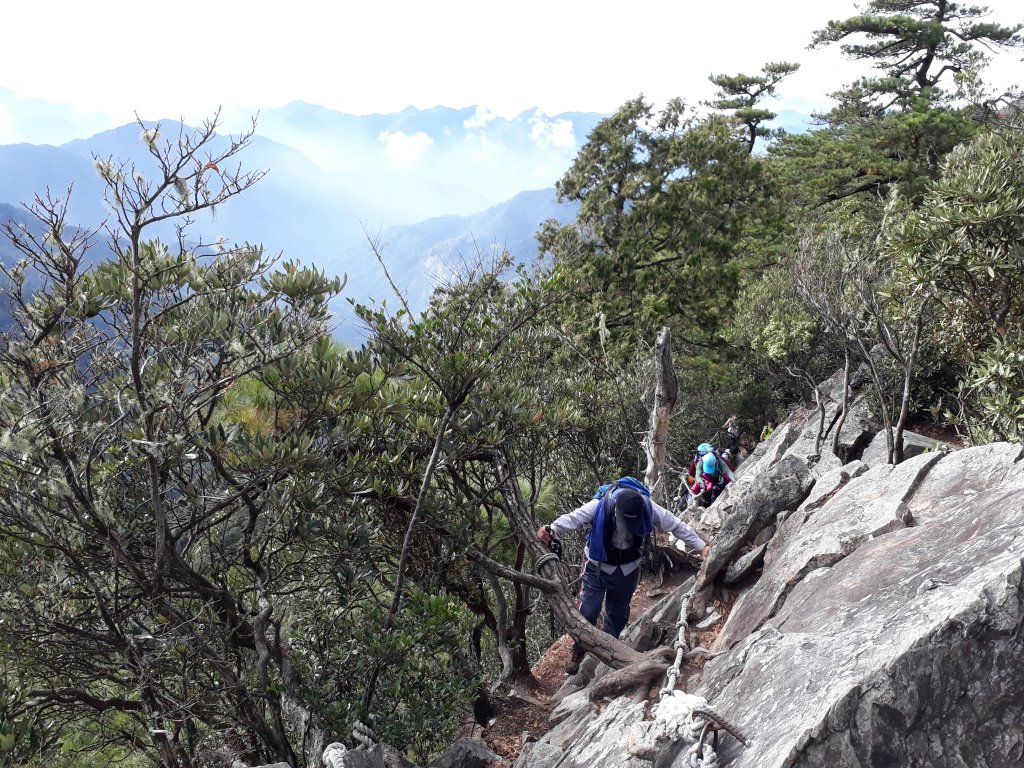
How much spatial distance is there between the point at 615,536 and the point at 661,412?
14.2 ft

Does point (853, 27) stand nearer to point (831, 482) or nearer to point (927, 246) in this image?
point (927, 246)

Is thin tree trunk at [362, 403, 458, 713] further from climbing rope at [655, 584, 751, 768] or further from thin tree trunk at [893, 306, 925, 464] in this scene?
thin tree trunk at [893, 306, 925, 464]

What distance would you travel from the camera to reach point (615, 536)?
638cm

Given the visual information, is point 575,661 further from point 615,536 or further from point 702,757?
point 702,757

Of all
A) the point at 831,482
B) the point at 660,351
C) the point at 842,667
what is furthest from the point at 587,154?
the point at 842,667

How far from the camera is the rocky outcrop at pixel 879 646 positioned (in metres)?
2.96

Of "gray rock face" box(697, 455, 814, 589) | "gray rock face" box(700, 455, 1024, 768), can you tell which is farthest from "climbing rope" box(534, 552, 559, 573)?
"gray rock face" box(700, 455, 1024, 768)

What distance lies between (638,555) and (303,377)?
3.79 m

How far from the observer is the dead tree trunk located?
10.0 meters

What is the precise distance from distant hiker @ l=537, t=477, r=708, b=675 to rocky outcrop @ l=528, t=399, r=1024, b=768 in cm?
96

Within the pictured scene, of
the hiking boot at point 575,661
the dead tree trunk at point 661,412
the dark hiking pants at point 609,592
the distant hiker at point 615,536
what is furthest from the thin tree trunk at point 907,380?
the hiking boot at point 575,661

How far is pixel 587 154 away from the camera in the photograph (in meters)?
20.2

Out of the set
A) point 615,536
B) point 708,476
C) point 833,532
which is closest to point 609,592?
point 615,536

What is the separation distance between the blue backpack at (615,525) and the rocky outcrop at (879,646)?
1068 millimetres
